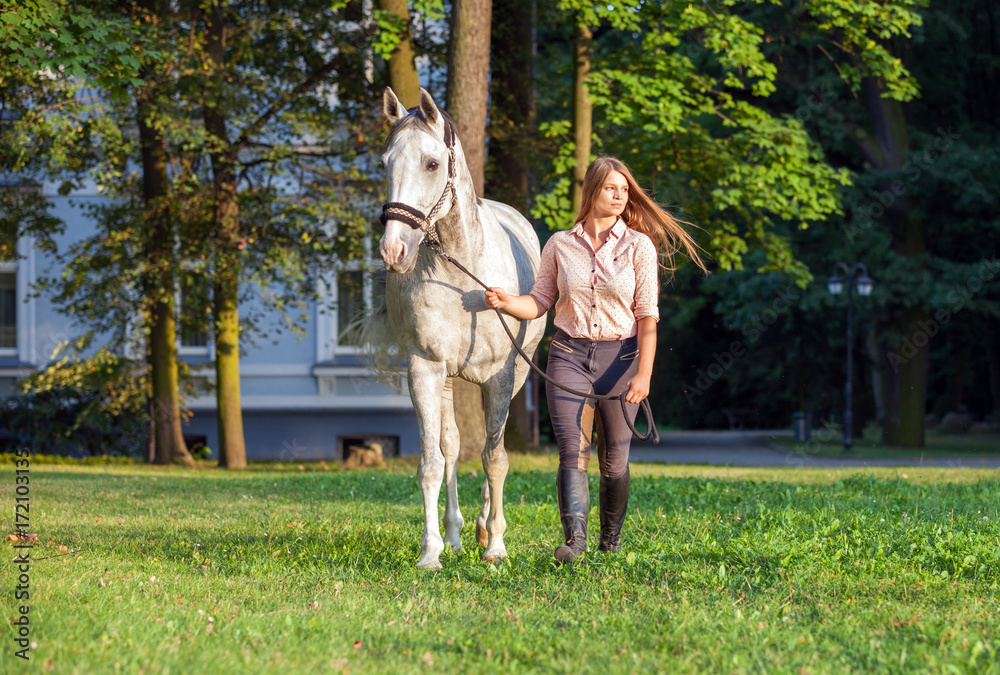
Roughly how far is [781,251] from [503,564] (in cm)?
1312

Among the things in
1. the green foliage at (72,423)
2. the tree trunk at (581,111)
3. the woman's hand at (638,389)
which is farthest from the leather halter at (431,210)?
the green foliage at (72,423)

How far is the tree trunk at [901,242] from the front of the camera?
24.2 metres

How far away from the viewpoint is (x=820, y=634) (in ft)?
12.7

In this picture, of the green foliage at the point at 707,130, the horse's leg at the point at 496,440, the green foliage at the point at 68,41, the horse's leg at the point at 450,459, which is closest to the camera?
the horse's leg at the point at 496,440

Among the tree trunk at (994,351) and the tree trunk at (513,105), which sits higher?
the tree trunk at (513,105)

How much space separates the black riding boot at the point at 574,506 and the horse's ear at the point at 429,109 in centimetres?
208

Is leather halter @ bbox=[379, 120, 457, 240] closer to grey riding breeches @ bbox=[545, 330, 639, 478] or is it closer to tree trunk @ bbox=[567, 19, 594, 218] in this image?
grey riding breeches @ bbox=[545, 330, 639, 478]

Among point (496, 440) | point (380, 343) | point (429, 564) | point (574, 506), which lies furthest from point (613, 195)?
point (380, 343)

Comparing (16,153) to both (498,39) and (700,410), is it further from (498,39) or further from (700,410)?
(700,410)

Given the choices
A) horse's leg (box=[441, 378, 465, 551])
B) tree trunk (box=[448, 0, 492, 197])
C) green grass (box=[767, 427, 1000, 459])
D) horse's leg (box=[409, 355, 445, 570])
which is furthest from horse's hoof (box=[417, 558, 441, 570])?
green grass (box=[767, 427, 1000, 459])

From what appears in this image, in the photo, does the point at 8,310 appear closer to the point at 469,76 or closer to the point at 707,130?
the point at 469,76

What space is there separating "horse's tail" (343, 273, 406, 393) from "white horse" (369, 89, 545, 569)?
3.74ft

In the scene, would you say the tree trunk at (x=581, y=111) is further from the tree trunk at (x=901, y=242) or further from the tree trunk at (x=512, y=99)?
the tree trunk at (x=901, y=242)

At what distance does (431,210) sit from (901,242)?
21802 mm
